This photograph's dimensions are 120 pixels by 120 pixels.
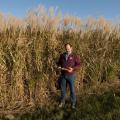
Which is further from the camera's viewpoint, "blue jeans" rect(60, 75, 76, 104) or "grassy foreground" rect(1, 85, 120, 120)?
"blue jeans" rect(60, 75, 76, 104)

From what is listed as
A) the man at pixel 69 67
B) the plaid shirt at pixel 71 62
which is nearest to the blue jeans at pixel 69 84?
the man at pixel 69 67

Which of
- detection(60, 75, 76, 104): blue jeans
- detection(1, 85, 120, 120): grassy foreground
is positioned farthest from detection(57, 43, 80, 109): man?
detection(1, 85, 120, 120): grassy foreground

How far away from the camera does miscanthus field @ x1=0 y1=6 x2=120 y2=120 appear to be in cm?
1043

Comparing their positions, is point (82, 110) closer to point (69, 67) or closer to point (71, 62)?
point (69, 67)

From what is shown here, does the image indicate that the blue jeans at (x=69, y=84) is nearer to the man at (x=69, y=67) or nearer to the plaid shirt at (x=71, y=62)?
the man at (x=69, y=67)

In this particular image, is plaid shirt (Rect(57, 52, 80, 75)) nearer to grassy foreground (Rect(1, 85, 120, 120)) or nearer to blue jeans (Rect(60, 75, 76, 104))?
blue jeans (Rect(60, 75, 76, 104))

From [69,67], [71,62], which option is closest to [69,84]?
[69,67]

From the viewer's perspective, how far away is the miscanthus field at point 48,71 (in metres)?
10.4

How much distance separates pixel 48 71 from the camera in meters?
11.9

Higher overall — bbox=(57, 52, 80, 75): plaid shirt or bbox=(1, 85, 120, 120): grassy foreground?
bbox=(57, 52, 80, 75): plaid shirt

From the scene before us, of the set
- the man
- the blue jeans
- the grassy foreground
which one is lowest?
the grassy foreground

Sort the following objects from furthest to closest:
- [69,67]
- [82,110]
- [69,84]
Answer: [69,84]
[69,67]
[82,110]

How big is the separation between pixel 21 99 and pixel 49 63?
1597mm

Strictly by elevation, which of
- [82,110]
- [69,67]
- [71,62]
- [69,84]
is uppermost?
[71,62]
